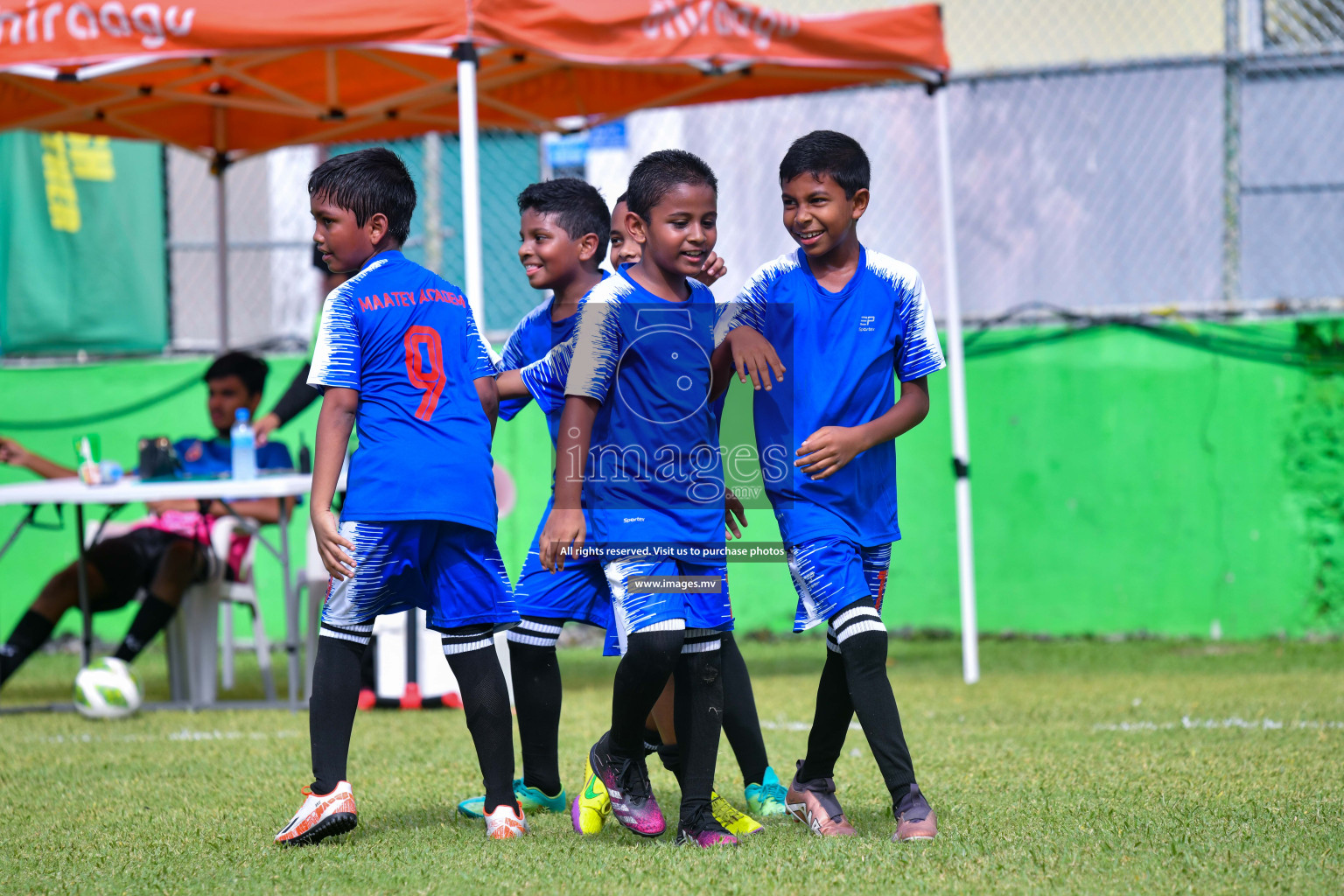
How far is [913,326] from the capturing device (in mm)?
3314

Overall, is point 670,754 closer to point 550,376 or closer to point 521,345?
point 550,376

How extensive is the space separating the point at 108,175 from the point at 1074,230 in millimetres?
5880

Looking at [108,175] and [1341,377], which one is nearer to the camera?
[1341,377]

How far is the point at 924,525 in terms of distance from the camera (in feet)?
24.4

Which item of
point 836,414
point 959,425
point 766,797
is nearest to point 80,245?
point 959,425

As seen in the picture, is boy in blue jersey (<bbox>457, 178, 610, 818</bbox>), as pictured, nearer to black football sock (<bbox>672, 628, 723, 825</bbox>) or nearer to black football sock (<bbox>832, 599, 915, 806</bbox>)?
black football sock (<bbox>672, 628, 723, 825</bbox>)

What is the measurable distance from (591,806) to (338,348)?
50.1 inches

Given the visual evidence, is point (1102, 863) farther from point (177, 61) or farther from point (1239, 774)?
point (177, 61)

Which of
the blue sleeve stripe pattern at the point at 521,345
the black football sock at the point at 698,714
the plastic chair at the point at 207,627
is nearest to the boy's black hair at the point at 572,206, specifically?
the blue sleeve stripe pattern at the point at 521,345

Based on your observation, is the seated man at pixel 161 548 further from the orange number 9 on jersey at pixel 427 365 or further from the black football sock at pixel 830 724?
the black football sock at pixel 830 724

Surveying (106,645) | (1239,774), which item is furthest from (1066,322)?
(106,645)

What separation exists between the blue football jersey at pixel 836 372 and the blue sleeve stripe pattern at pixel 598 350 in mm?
304

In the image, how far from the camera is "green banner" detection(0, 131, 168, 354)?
8.00 m

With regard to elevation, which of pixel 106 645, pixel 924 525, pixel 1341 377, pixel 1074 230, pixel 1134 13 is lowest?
pixel 106 645
